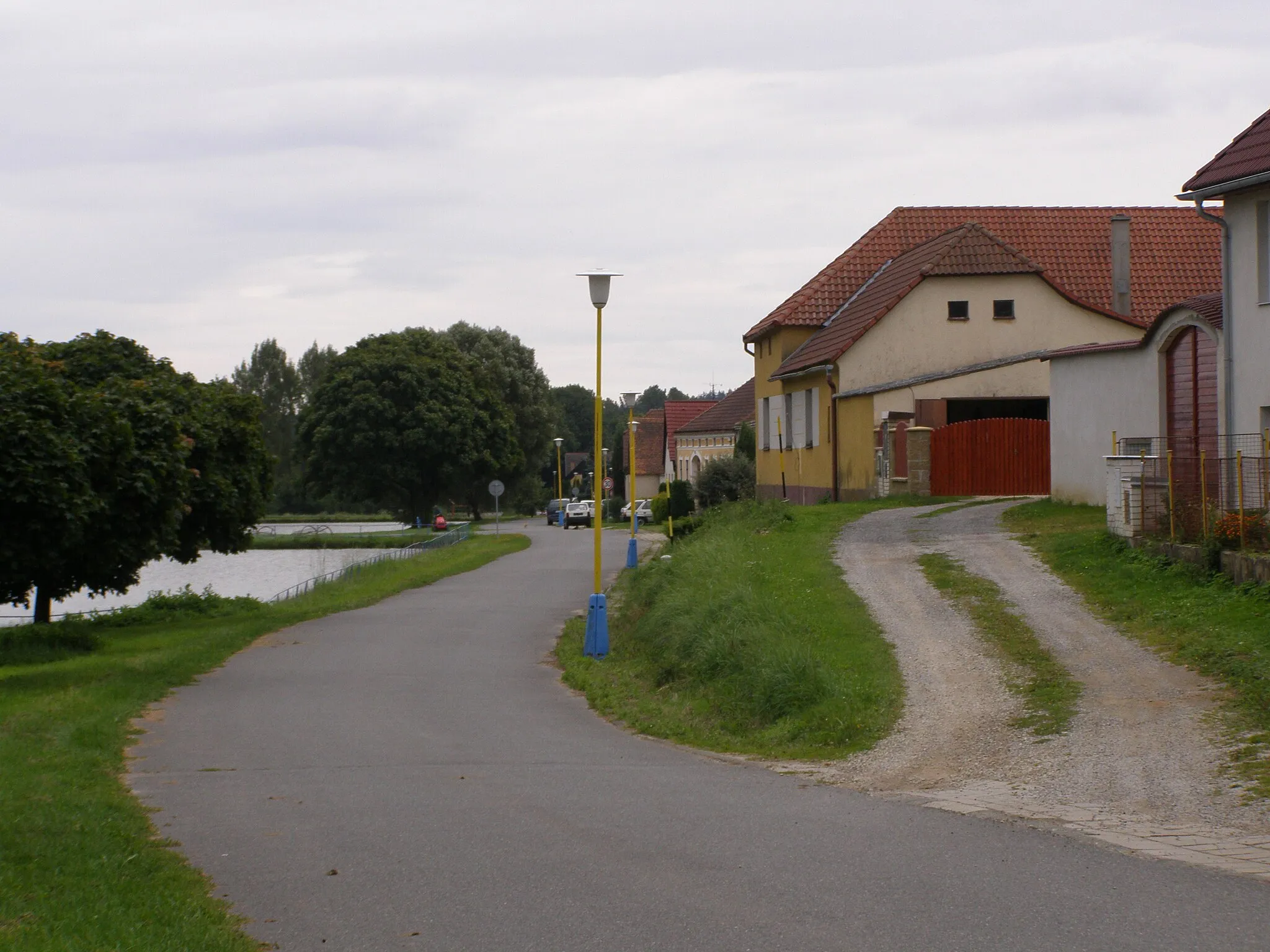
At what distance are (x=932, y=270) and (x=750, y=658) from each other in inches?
945

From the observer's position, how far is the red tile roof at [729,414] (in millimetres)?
78250

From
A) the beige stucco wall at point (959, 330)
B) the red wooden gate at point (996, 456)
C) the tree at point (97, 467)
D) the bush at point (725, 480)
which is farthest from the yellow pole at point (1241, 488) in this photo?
the bush at point (725, 480)

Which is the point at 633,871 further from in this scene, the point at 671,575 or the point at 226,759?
the point at 671,575

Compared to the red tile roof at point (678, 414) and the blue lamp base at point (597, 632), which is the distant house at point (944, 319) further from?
the red tile roof at point (678, 414)

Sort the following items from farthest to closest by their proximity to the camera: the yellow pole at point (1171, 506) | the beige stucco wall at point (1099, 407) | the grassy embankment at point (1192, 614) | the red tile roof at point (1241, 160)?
the beige stucco wall at point (1099, 407), the red tile roof at point (1241, 160), the yellow pole at point (1171, 506), the grassy embankment at point (1192, 614)

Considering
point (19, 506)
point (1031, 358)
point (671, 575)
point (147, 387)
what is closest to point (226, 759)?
point (19, 506)

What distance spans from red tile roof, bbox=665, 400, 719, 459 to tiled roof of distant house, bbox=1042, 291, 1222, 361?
64.5 meters

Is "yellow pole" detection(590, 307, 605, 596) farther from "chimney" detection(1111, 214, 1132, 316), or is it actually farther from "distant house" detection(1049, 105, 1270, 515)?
"chimney" detection(1111, 214, 1132, 316)

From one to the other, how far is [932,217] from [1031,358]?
13.1m

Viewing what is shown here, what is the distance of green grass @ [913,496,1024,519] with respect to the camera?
1093 inches

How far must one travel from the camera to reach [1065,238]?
41969mm

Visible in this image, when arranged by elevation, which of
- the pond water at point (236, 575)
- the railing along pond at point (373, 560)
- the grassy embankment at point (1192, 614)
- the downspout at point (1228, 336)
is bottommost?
the pond water at point (236, 575)

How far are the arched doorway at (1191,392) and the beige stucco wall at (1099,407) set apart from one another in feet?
0.45

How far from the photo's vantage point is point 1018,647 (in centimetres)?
1431
